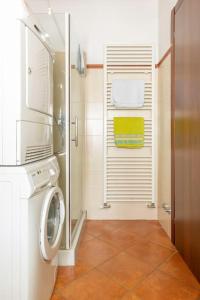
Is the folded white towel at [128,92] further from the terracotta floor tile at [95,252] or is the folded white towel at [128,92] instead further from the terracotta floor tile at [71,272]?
the terracotta floor tile at [71,272]

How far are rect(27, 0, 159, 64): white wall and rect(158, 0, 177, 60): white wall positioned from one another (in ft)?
0.41

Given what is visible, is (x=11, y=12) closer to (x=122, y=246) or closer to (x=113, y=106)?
Result: (x=113, y=106)

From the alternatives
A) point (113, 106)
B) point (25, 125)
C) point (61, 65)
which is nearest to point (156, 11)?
point (113, 106)

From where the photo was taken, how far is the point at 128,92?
2.44 metres

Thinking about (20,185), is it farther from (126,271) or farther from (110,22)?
(110,22)

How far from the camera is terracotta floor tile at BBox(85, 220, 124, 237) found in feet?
7.38

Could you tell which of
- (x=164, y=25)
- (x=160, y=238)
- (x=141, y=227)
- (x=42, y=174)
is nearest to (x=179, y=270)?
(x=160, y=238)

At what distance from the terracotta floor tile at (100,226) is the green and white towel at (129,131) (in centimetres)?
89

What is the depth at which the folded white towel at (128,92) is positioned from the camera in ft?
7.98

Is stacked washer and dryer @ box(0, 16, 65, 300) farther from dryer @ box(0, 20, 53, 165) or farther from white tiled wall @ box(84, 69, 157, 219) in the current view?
white tiled wall @ box(84, 69, 157, 219)

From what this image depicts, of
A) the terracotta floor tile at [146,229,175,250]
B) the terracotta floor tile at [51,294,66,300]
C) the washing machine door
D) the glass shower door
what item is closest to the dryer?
the washing machine door

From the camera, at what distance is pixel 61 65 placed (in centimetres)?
163

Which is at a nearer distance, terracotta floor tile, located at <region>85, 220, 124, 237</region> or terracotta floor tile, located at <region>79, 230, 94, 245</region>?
terracotta floor tile, located at <region>79, 230, 94, 245</region>

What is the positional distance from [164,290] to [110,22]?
2.65 meters
